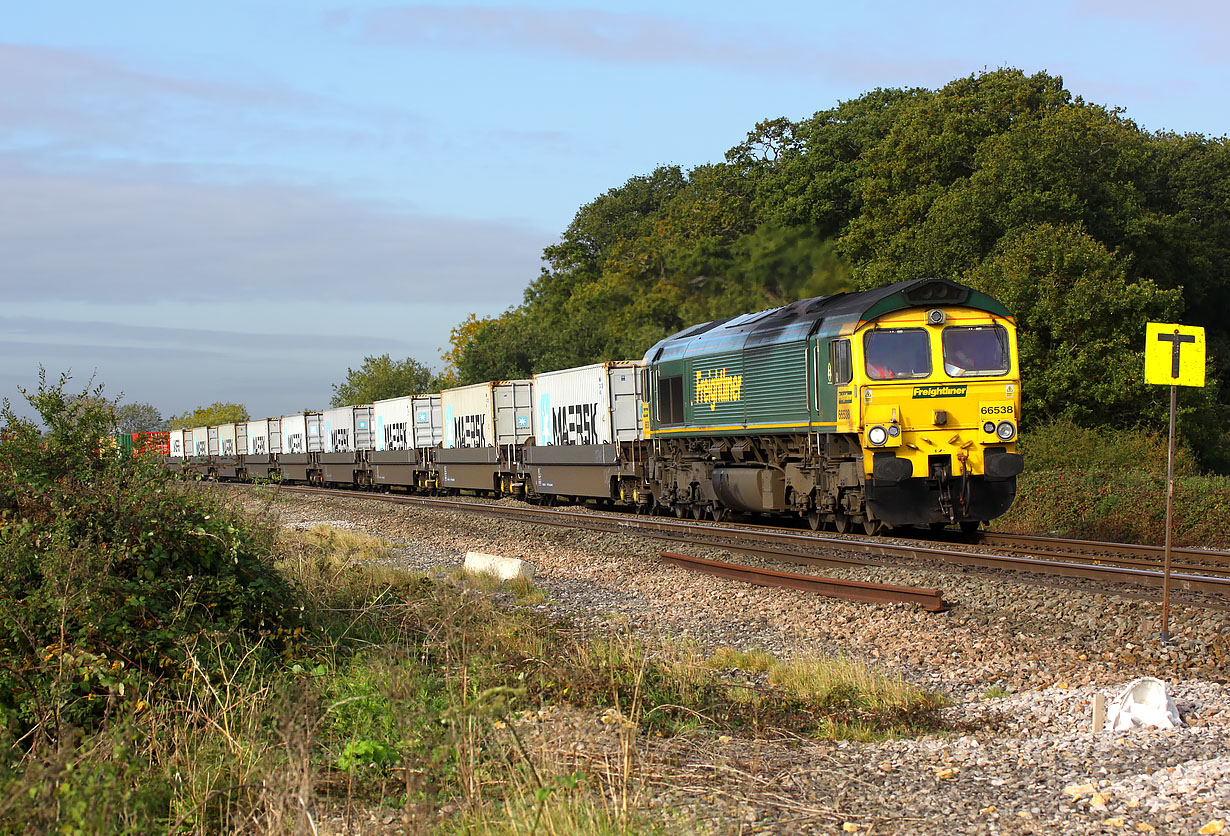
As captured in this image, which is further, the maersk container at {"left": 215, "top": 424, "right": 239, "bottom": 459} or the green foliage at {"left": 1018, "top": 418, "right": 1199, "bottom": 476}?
the maersk container at {"left": 215, "top": 424, "right": 239, "bottom": 459}

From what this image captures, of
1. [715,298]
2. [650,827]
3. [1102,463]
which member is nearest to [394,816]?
[650,827]

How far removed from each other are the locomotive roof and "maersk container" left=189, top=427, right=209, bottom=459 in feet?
149

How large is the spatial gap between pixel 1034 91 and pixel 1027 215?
696cm

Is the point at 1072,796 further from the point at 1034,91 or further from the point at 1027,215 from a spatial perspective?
the point at 1034,91

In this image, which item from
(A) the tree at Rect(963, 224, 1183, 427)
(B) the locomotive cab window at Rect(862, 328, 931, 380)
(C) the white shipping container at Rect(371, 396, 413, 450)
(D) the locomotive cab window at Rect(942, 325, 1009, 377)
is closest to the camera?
(B) the locomotive cab window at Rect(862, 328, 931, 380)

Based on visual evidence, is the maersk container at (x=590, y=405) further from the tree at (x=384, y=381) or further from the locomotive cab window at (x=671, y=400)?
the tree at (x=384, y=381)

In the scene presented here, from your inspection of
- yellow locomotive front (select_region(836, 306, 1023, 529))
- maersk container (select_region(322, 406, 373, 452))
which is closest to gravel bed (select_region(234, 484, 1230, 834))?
yellow locomotive front (select_region(836, 306, 1023, 529))

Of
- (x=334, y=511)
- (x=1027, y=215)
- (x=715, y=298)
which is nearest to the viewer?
(x=334, y=511)

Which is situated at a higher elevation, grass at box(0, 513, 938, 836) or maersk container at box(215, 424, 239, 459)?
maersk container at box(215, 424, 239, 459)

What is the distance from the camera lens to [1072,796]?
5.84 m

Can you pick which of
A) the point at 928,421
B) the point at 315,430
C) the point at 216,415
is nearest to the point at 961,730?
the point at 928,421

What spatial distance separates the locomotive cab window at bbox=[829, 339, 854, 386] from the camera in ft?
53.3

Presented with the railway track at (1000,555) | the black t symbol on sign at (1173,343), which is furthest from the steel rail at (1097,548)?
the black t symbol on sign at (1173,343)

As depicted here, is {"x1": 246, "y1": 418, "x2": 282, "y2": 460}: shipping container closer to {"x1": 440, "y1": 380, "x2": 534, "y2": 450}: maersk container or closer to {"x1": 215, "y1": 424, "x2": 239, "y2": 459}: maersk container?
{"x1": 215, "y1": 424, "x2": 239, "y2": 459}: maersk container
